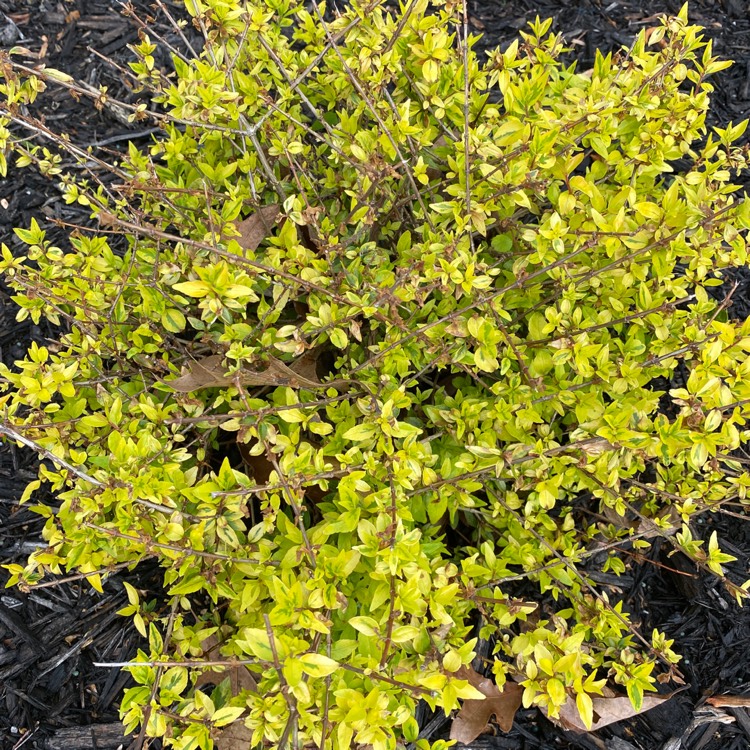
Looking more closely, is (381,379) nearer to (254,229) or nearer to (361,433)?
(361,433)

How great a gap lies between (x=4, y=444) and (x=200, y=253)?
5.33ft

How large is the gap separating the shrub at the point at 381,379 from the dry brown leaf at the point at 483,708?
0.26 m

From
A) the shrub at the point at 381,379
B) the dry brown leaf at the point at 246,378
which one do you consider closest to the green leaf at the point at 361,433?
the shrub at the point at 381,379

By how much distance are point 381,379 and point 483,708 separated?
1.26 metres

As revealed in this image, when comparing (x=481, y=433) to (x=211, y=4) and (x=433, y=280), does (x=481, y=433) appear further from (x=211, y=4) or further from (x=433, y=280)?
(x=211, y=4)

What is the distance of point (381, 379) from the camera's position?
6.74 ft

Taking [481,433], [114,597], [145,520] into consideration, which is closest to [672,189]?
[481,433]

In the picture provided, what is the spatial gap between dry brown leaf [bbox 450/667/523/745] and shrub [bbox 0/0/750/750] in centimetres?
26

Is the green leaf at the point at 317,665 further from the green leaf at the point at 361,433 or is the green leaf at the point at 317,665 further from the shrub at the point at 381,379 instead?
the green leaf at the point at 361,433

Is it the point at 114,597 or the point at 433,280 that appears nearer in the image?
the point at 433,280

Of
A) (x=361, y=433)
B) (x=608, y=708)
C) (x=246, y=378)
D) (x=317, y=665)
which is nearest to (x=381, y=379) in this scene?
(x=361, y=433)

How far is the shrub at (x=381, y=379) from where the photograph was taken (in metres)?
1.79

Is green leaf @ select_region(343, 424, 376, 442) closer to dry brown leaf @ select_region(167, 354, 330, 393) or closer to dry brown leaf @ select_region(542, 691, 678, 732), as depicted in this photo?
dry brown leaf @ select_region(167, 354, 330, 393)

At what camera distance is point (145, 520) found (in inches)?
75.2
